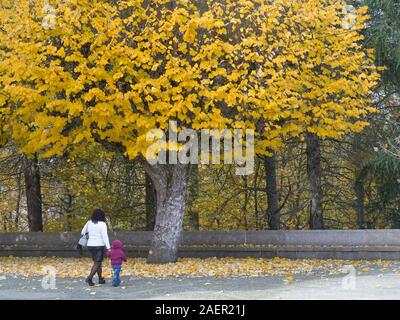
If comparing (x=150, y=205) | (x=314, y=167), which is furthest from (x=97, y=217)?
(x=150, y=205)

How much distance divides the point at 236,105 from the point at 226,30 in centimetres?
202

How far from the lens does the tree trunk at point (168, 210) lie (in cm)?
2055

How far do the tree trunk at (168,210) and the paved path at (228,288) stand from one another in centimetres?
393

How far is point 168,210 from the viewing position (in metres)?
20.6

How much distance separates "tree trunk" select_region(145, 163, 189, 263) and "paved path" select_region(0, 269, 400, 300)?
12.9 feet

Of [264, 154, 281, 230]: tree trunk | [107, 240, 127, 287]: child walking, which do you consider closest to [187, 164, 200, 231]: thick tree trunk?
[264, 154, 281, 230]: tree trunk

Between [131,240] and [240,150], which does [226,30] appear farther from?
[131,240]

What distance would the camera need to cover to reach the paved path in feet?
42.4

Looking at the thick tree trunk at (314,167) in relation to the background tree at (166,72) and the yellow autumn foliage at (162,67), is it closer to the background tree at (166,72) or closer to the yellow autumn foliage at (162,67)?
the background tree at (166,72)

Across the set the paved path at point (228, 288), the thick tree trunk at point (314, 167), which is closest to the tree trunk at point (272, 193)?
the thick tree trunk at point (314, 167)

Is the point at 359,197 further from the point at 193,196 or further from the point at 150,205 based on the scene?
the point at 150,205

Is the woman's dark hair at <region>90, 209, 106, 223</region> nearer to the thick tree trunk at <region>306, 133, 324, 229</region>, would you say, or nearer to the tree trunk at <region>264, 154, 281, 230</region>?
the thick tree trunk at <region>306, 133, 324, 229</region>

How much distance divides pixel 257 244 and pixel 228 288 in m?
8.92

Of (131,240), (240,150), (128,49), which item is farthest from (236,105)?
(131,240)
